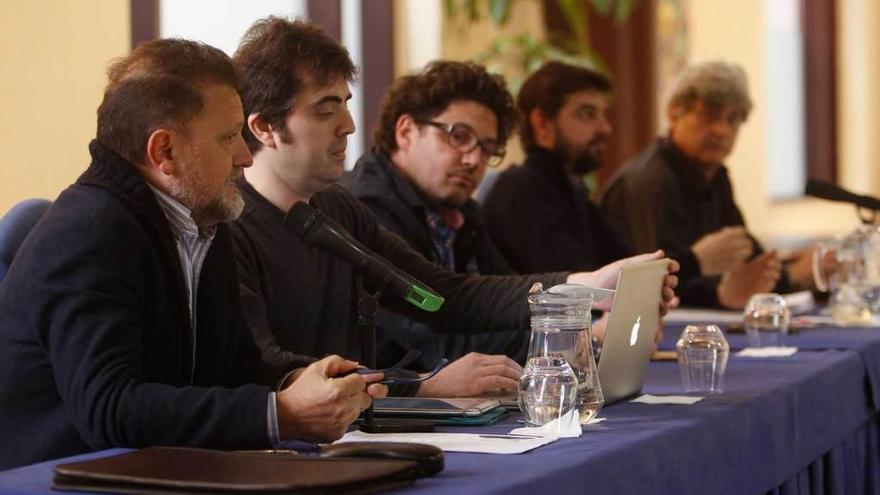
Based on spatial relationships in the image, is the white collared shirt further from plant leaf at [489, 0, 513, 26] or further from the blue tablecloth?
plant leaf at [489, 0, 513, 26]

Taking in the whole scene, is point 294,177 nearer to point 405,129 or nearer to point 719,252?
point 405,129

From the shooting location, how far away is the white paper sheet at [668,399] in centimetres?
253

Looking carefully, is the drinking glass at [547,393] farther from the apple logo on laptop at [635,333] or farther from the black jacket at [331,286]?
the black jacket at [331,286]

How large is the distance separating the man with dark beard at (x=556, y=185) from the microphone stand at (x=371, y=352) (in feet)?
6.35

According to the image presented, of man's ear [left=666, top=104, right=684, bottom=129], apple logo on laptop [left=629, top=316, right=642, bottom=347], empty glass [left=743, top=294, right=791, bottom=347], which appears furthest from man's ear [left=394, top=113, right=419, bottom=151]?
man's ear [left=666, top=104, right=684, bottom=129]

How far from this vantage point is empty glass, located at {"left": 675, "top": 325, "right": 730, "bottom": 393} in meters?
2.69

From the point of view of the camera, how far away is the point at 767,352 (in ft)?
11.1

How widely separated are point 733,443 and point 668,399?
0.20m

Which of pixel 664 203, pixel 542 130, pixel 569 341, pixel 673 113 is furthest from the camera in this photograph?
pixel 673 113

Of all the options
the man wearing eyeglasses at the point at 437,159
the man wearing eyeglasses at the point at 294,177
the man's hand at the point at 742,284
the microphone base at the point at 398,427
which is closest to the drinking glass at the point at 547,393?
the microphone base at the point at 398,427

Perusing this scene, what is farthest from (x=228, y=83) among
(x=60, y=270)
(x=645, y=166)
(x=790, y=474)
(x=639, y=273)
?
(x=645, y=166)

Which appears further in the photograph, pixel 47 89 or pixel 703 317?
pixel 703 317

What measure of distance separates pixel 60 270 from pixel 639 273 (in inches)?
37.3

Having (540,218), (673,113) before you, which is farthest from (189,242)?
(673,113)
